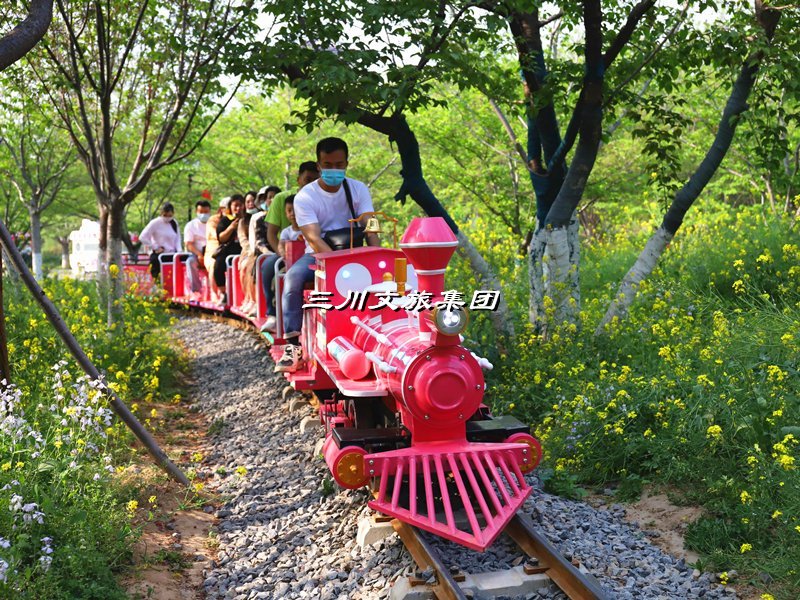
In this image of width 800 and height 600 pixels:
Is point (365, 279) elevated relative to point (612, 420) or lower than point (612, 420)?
elevated

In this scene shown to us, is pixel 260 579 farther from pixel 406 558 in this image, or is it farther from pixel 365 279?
pixel 365 279

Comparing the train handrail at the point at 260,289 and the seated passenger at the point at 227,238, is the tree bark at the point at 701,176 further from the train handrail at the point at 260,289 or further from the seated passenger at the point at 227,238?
the seated passenger at the point at 227,238

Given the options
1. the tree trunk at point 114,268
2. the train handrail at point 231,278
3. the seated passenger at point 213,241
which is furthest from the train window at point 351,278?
the seated passenger at point 213,241

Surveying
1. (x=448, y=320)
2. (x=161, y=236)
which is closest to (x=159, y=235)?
(x=161, y=236)

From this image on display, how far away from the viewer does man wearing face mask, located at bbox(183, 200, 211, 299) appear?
610 inches

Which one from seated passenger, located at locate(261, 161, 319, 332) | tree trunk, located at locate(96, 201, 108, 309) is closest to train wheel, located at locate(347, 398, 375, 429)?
seated passenger, located at locate(261, 161, 319, 332)

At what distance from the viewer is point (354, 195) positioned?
7.05 metres

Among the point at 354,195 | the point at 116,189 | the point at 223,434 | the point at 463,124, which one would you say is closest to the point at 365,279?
the point at 354,195

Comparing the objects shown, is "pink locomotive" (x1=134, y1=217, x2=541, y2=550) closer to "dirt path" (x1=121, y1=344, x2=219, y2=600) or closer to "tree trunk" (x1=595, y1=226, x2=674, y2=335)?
"dirt path" (x1=121, y1=344, x2=219, y2=600)

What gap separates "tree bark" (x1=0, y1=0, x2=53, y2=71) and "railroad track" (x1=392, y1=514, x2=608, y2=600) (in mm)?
3650

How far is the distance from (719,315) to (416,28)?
3786mm

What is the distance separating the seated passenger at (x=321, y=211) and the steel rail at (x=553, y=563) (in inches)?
113

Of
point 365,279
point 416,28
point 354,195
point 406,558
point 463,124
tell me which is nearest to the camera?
point 406,558

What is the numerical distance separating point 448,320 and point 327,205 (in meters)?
2.65
